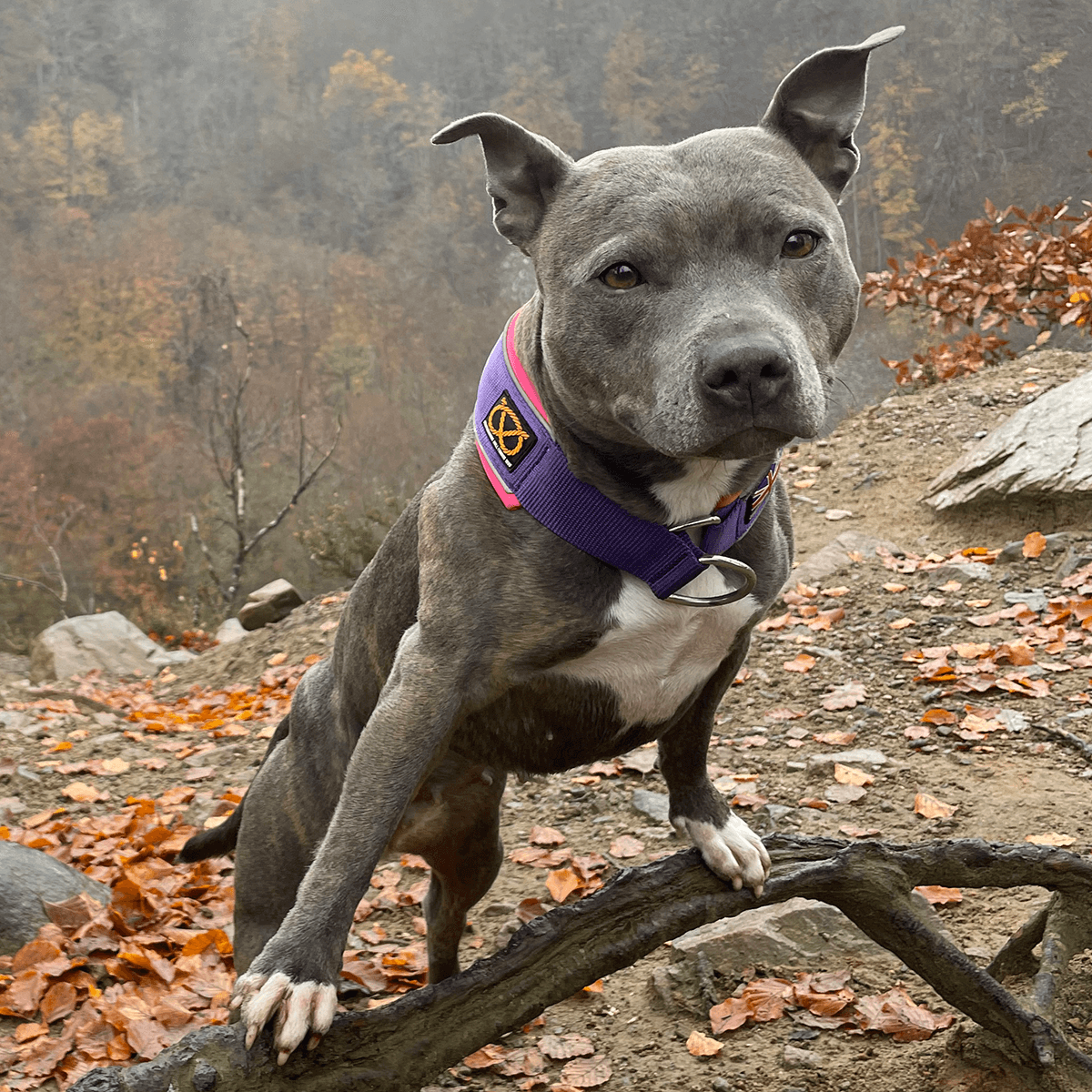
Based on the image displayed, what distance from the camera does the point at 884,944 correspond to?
7.50 ft

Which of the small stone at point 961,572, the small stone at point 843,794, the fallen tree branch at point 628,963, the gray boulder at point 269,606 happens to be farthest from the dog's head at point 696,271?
the gray boulder at point 269,606

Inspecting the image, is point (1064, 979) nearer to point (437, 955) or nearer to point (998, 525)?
point (437, 955)

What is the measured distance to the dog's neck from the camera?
2104mm

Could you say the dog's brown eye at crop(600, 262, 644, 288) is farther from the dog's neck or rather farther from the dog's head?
the dog's neck

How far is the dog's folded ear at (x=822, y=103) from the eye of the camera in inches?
86.0

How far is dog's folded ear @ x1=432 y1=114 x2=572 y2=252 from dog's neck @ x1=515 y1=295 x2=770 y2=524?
0.33 metres

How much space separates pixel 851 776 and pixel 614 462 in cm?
249

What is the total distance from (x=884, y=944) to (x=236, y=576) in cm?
1360

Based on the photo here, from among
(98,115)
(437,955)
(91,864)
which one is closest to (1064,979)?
(437,955)

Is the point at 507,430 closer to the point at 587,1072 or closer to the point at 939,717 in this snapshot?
the point at 587,1072

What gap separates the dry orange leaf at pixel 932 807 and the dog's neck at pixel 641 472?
2.10 meters

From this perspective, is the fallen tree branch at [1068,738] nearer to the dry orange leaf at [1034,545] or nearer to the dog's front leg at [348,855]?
the dry orange leaf at [1034,545]

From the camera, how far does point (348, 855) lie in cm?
194

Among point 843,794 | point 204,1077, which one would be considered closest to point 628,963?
point 204,1077
